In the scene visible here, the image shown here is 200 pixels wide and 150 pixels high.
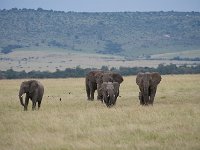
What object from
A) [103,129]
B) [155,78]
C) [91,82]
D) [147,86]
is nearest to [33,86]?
[147,86]

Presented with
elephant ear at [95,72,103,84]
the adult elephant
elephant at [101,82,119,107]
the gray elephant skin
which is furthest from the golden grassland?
the adult elephant

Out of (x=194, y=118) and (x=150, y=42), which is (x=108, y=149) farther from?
(x=150, y=42)

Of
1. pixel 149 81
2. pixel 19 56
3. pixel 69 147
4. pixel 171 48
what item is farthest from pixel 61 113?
pixel 171 48

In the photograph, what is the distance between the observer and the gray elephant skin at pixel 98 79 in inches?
1155

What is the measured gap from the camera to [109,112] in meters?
21.8

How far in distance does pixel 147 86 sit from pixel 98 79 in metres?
5.48

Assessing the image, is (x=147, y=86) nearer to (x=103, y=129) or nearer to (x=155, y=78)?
(x=155, y=78)

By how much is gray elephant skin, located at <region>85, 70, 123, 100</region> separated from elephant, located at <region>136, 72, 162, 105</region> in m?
3.03

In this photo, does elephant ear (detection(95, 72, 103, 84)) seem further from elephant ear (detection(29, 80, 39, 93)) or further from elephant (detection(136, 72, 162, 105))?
elephant ear (detection(29, 80, 39, 93))

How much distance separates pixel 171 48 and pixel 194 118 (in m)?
177

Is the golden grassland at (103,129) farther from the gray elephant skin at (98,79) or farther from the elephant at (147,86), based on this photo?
the gray elephant skin at (98,79)

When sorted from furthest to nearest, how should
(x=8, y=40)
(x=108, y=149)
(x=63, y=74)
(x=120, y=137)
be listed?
(x=8, y=40), (x=63, y=74), (x=120, y=137), (x=108, y=149)

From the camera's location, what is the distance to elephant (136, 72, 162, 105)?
83.8 ft

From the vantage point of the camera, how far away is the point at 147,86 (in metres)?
25.7
